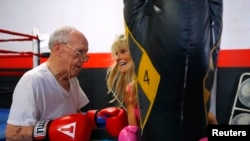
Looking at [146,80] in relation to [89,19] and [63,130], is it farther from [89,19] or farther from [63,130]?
[89,19]

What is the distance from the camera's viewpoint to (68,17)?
2984 millimetres

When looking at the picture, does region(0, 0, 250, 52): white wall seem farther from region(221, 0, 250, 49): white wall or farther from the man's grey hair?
the man's grey hair

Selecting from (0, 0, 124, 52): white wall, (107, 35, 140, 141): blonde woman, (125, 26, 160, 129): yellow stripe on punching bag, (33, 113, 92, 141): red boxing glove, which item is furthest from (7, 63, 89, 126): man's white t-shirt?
(0, 0, 124, 52): white wall

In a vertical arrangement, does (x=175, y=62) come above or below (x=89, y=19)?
below

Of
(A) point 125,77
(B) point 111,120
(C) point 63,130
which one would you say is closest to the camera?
(C) point 63,130

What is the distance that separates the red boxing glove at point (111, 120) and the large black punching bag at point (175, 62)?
0.69m

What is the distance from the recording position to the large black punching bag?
685 millimetres

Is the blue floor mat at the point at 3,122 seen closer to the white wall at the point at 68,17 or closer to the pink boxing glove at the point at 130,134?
the white wall at the point at 68,17

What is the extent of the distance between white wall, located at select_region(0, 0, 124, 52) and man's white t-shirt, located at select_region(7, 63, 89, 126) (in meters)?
1.28

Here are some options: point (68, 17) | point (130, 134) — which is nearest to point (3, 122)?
point (68, 17)

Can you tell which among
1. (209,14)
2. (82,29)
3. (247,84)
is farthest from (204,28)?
Result: (82,29)

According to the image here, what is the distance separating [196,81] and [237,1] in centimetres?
179

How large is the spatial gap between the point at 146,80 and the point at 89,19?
224 centimetres

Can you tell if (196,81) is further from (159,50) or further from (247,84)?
(247,84)
